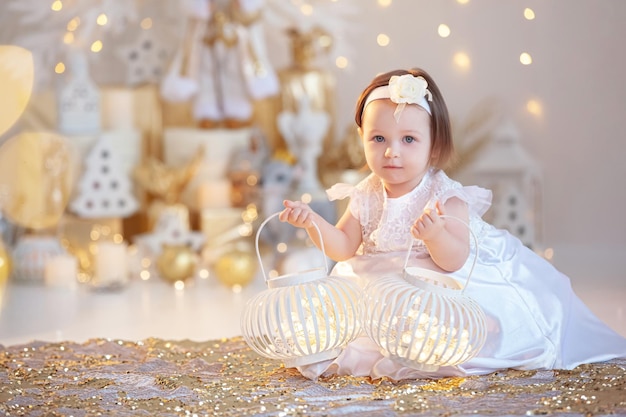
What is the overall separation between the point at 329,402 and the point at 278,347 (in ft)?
0.52

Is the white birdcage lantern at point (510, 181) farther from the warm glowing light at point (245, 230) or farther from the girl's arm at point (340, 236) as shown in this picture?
the girl's arm at point (340, 236)

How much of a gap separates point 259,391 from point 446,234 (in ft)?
1.46

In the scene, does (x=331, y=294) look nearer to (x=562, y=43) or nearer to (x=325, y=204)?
→ (x=325, y=204)

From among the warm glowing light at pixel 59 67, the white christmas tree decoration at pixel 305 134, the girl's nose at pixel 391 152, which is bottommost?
the girl's nose at pixel 391 152

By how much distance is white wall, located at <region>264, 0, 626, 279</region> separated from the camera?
11.6 feet

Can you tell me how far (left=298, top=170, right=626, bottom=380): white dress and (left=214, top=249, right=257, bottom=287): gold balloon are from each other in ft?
3.44

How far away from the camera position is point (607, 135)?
3.61m

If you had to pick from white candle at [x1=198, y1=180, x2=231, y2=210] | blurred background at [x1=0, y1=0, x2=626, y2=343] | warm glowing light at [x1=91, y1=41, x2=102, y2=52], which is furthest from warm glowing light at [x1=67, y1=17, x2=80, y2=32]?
white candle at [x1=198, y1=180, x2=231, y2=210]

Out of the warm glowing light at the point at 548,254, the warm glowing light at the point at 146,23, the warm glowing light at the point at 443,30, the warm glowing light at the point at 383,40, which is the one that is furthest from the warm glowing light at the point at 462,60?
the warm glowing light at the point at 146,23

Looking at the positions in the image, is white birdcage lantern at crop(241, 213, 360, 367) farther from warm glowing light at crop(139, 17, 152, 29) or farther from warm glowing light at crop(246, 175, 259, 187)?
warm glowing light at crop(139, 17, 152, 29)

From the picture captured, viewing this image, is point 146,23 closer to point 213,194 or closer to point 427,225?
point 213,194

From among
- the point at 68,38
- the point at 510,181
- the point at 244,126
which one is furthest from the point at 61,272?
the point at 510,181

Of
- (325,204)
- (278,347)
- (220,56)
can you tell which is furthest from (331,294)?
(220,56)

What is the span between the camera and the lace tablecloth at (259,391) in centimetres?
163
